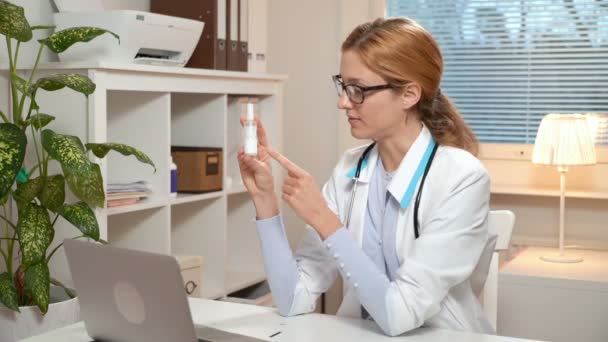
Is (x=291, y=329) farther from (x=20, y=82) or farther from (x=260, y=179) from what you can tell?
(x=20, y=82)

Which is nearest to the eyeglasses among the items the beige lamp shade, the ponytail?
the ponytail

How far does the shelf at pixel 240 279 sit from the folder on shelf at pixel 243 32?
0.80 meters

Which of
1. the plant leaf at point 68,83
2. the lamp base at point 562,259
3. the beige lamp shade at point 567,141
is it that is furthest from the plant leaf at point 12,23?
the lamp base at point 562,259

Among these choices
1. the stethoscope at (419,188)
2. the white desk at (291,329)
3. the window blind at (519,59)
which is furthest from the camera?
the window blind at (519,59)

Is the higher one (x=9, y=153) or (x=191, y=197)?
(x=9, y=153)

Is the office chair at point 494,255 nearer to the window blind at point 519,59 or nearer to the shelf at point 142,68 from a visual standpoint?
the shelf at point 142,68

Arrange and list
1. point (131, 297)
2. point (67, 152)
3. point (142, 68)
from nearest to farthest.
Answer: point (131, 297)
point (67, 152)
point (142, 68)

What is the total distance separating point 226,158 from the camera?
10.3 feet

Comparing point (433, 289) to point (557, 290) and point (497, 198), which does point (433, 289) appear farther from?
point (497, 198)

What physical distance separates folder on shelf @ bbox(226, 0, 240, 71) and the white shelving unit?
0.24 feet

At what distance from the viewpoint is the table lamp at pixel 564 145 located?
122 inches

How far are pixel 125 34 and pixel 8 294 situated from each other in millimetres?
850

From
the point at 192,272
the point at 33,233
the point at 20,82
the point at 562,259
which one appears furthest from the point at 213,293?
the point at 562,259

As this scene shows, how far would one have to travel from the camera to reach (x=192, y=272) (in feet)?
9.57
